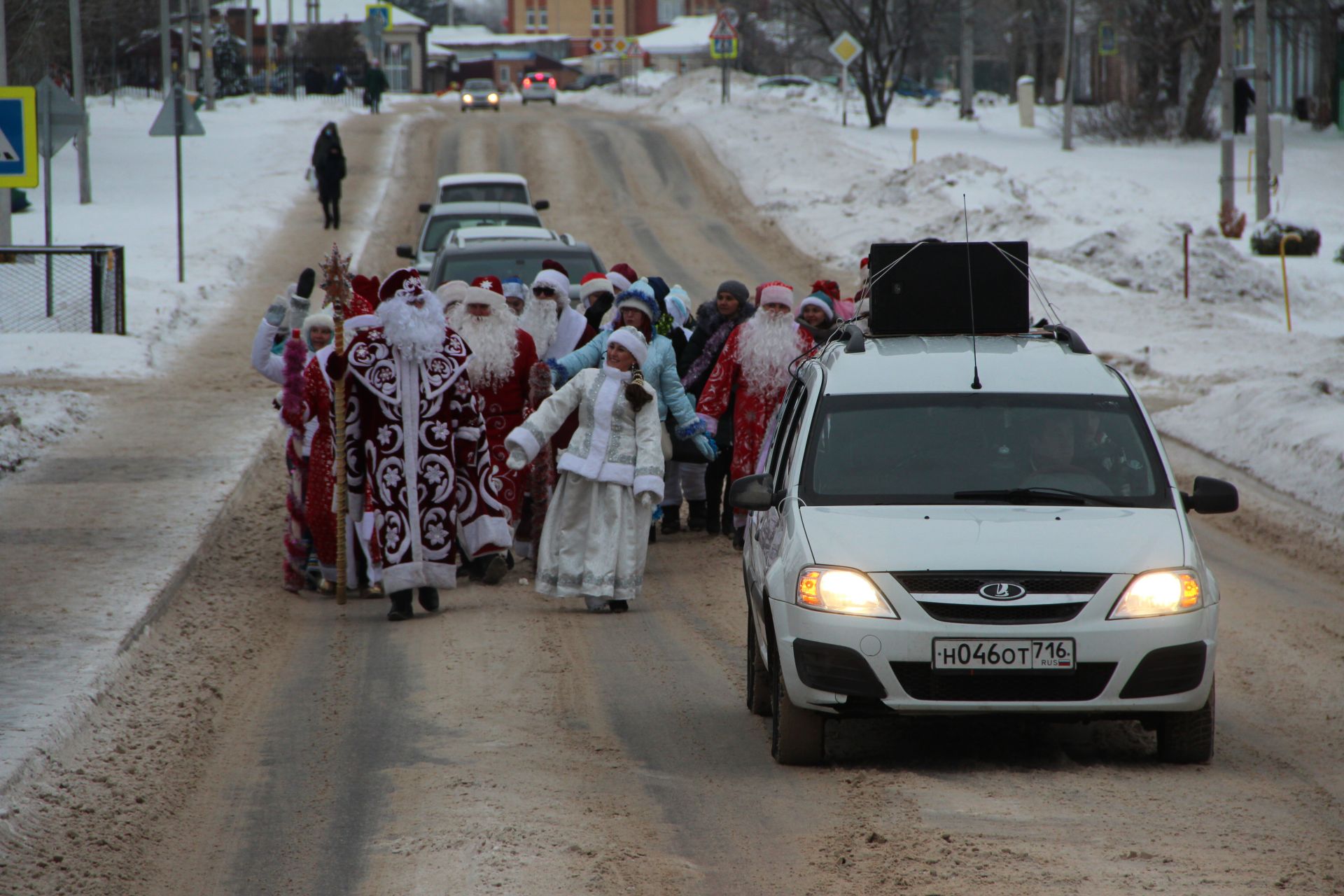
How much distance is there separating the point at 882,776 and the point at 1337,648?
11.2 ft

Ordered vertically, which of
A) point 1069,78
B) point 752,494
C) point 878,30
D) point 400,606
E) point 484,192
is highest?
point 878,30

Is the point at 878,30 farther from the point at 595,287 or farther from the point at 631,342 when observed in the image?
the point at 631,342

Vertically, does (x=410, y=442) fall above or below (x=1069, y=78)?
below

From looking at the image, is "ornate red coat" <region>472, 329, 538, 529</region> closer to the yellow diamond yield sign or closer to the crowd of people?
the crowd of people

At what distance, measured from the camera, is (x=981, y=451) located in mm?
6531

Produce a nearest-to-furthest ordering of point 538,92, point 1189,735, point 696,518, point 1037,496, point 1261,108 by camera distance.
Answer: point 1189,735, point 1037,496, point 696,518, point 1261,108, point 538,92

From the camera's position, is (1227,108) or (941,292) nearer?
(941,292)

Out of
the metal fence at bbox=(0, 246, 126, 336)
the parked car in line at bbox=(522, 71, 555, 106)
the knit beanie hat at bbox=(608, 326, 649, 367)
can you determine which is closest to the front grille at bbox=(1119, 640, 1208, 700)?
the knit beanie hat at bbox=(608, 326, 649, 367)

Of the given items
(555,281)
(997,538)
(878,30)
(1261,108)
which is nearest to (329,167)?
(1261,108)

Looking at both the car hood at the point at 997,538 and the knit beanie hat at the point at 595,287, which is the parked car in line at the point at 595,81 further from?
the car hood at the point at 997,538

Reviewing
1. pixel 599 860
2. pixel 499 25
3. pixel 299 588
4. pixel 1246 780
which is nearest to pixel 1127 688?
pixel 1246 780

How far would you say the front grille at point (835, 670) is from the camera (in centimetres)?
580

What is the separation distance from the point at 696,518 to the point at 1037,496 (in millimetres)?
6043

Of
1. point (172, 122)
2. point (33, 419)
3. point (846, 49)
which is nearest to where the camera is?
point (33, 419)
